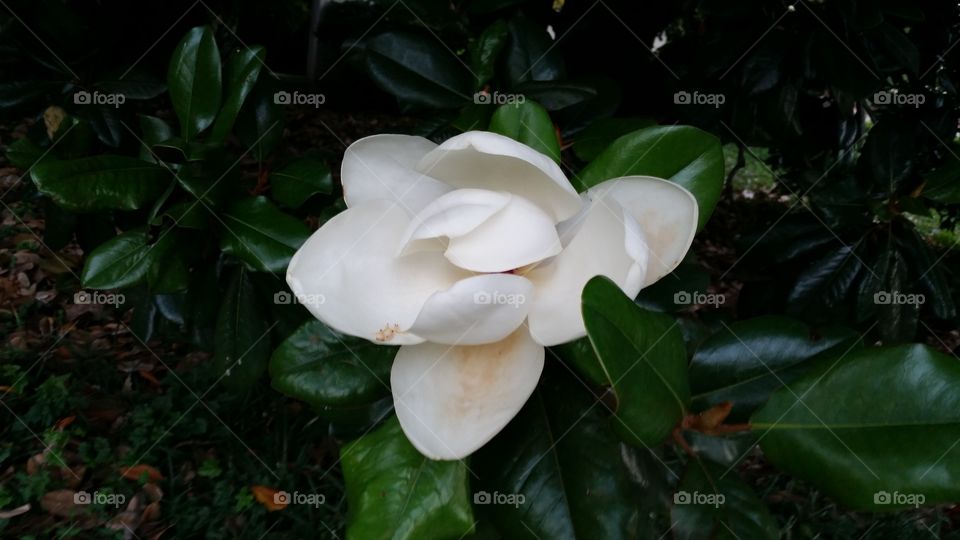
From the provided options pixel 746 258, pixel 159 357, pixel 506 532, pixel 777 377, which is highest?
pixel 777 377

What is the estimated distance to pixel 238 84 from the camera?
1.02m

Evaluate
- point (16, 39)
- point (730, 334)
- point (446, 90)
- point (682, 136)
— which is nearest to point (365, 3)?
point (446, 90)

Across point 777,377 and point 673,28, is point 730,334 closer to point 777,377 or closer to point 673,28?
point 777,377

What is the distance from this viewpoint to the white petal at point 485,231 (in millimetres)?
591

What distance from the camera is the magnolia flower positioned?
0.59 m

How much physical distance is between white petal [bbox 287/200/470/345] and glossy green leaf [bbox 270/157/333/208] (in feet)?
1.36

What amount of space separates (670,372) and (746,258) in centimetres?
129

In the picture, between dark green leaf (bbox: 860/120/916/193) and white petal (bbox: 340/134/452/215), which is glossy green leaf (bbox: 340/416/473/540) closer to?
white petal (bbox: 340/134/452/215)

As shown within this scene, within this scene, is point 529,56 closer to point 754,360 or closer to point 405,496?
point 754,360

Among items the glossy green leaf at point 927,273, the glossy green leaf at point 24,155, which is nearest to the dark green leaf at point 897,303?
the glossy green leaf at point 927,273

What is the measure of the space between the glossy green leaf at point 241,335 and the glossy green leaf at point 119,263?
0.73 ft

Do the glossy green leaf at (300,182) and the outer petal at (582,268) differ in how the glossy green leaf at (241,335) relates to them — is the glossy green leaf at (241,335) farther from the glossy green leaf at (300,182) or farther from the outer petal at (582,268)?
the outer petal at (582,268)

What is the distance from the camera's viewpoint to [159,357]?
96.7 inches

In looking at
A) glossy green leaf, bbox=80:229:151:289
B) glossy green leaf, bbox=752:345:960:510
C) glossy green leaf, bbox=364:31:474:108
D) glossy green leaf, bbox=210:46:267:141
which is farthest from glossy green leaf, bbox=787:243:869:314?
glossy green leaf, bbox=80:229:151:289
